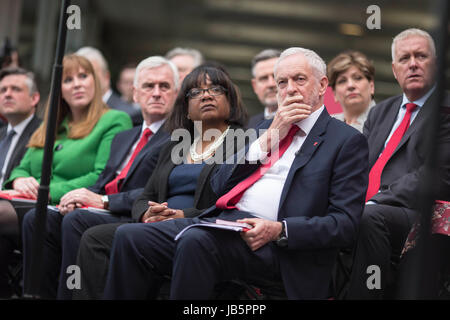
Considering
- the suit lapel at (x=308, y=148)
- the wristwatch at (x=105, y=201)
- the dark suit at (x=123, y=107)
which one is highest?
the dark suit at (x=123, y=107)

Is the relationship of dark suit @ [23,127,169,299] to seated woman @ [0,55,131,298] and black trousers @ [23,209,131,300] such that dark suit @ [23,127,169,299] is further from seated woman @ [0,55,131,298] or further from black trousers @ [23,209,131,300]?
seated woman @ [0,55,131,298]

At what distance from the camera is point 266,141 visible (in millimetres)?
3100

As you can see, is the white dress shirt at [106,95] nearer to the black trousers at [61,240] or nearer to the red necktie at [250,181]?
the black trousers at [61,240]

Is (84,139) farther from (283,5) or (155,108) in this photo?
(283,5)

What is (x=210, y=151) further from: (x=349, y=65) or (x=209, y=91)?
(x=349, y=65)

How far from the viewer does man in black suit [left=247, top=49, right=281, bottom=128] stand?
514 centimetres

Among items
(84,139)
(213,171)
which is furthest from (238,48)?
(213,171)

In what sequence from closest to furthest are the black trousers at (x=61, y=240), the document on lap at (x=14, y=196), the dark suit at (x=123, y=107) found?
the black trousers at (x=61, y=240)
the document on lap at (x=14, y=196)
the dark suit at (x=123, y=107)

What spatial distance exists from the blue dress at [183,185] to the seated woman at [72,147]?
0.98 m

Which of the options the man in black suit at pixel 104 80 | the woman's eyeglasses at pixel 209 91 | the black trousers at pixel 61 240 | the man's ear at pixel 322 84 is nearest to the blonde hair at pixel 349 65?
the woman's eyeglasses at pixel 209 91

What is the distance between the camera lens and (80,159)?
4.49 m

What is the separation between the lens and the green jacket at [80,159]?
4402 mm

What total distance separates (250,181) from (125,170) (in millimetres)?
1403

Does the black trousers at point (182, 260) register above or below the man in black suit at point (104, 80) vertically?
below
